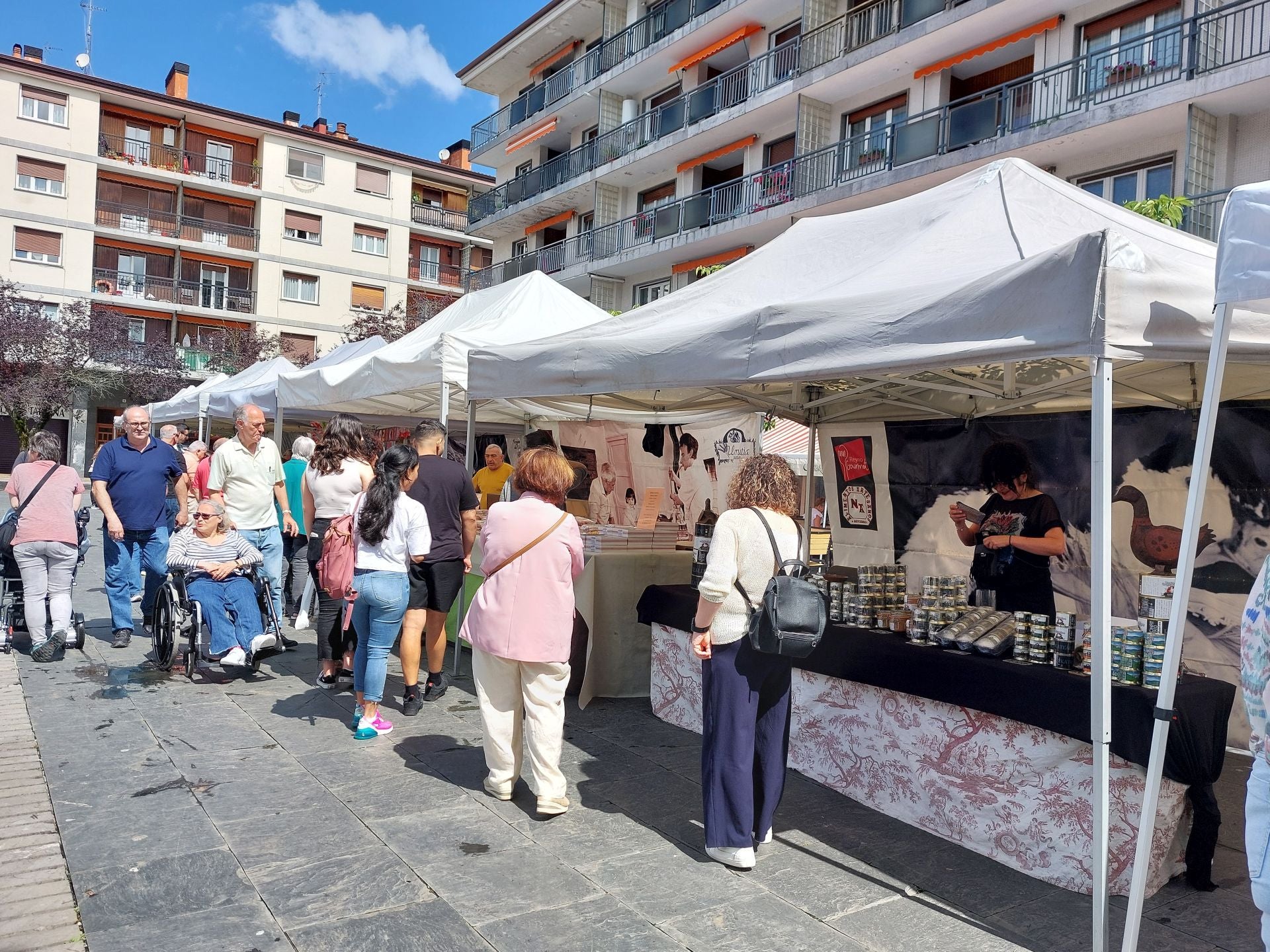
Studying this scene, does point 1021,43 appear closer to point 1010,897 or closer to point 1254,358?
point 1254,358

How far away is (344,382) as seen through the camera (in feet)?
27.9

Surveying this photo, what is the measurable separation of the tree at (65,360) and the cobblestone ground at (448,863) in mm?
30396

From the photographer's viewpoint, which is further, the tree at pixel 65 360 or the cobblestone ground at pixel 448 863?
the tree at pixel 65 360

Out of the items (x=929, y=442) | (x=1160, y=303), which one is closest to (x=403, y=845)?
(x=1160, y=303)

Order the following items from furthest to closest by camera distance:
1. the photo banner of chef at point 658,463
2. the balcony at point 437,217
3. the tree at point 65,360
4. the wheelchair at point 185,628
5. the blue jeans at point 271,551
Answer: the balcony at point 437,217 → the tree at point 65,360 → the photo banner of chef at point 658,463 → the blue jeans at point 271,551 → the wheelchair at point 185,628

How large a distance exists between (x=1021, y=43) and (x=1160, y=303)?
16.0 m

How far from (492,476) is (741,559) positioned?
5.23 m

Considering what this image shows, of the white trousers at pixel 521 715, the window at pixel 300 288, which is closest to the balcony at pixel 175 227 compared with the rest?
the window at pixel 300 288

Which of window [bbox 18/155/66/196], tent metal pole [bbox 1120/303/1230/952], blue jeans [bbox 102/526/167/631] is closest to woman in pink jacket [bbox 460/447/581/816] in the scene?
tent metal pole [bbox 1120/303/1230/952]

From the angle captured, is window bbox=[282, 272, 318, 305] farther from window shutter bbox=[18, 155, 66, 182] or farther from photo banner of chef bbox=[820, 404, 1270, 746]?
photo banner of chef bbox=[820, 404, 1270, 746]

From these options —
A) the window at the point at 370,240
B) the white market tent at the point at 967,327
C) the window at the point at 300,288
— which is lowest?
the white market tent at the point at 967,327

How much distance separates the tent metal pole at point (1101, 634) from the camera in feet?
9.57

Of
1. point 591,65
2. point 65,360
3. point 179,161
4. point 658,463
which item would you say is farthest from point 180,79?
point 658,463

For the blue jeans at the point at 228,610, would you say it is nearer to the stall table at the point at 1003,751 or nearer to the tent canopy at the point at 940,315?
the tent canopy at the point at 940,315
